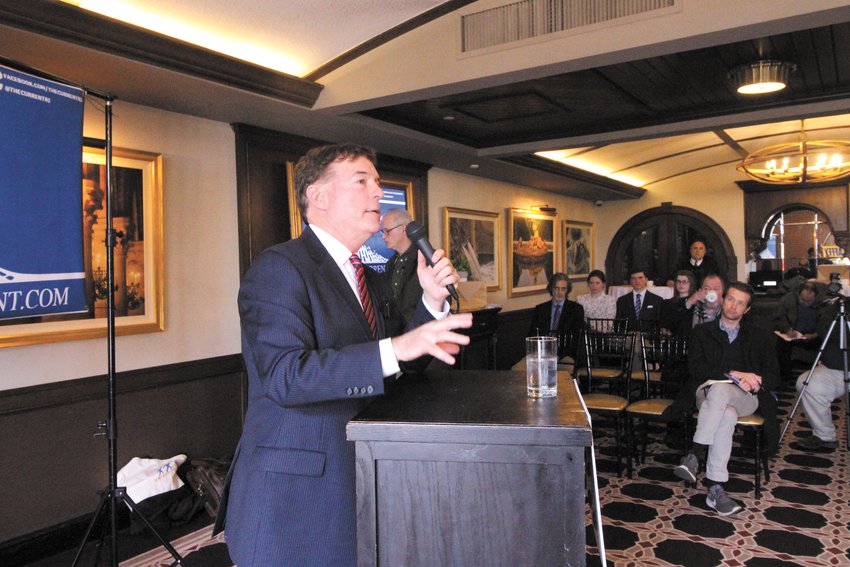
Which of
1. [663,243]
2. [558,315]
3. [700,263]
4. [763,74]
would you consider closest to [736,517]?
[763,74]

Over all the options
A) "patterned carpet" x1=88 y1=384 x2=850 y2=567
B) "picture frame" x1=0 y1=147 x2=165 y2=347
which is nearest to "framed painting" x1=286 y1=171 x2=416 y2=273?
"picture frame" x1=0 y1=147 x2=165 y2=347

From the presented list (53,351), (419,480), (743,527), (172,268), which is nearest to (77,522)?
(53,351)

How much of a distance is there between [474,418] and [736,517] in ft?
11.3

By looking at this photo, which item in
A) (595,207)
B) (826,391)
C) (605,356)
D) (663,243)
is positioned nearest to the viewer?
(826,391)

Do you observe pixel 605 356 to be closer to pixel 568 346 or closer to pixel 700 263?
pixel 568 346

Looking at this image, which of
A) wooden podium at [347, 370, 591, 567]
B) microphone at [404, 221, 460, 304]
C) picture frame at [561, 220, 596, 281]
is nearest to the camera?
wooden podium at [347, 370, 591, 567]

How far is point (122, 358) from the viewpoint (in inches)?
158

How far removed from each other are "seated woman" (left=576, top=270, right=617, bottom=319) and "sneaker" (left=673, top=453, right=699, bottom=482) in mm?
3259

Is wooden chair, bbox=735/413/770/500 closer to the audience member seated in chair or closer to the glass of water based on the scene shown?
the audience member seated in chair

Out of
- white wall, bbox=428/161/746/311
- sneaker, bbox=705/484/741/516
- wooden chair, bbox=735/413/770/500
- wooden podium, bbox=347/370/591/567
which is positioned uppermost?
white wall, bbox=428/161/746/311

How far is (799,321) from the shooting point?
7.47 meters

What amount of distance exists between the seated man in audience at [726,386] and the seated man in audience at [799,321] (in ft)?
9.48

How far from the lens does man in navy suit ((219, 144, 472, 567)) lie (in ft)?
4.22

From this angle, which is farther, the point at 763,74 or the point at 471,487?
the point at 763,74
